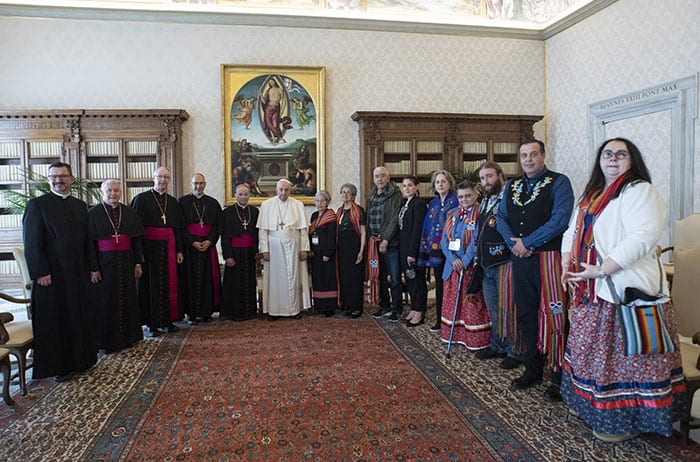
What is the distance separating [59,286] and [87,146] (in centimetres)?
419

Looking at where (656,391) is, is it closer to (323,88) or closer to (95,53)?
(323,88)

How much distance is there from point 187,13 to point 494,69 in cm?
524

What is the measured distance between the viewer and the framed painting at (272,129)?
7.40 metres

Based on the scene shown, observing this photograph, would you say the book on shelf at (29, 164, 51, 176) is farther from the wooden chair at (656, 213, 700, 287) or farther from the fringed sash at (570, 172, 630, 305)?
the wooden chair at (656, 213, 700, 287)

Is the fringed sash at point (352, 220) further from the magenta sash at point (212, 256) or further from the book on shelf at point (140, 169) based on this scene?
the book on shelf at point (140, 169)

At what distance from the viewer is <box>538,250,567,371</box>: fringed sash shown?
3098 millimetres

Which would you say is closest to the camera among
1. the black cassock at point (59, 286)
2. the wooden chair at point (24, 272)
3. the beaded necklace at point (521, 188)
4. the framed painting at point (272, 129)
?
the beaded necklace at point (521, 188)

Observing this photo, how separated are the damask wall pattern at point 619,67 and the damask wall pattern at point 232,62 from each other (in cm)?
61

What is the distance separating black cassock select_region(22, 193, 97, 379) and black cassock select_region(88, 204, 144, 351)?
43 centimetres

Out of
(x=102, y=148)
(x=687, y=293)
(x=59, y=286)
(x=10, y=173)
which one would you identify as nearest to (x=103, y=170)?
(x=102, y=148)

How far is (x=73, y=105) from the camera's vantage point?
7102mm

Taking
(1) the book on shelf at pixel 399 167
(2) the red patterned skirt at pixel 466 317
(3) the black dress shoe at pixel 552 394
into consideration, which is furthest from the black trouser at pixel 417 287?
(1) the book on shelf at pixel 399 167

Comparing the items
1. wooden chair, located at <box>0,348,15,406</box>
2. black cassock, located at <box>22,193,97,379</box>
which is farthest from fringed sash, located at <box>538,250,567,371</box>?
wooden chair, located at <box>0,348,15,406</box>

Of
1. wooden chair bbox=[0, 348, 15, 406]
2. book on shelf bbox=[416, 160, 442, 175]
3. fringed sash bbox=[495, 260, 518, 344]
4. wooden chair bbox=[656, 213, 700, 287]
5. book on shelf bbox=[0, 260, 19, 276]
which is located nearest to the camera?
wooden chair bbox=[0, 348, 15, 406]
